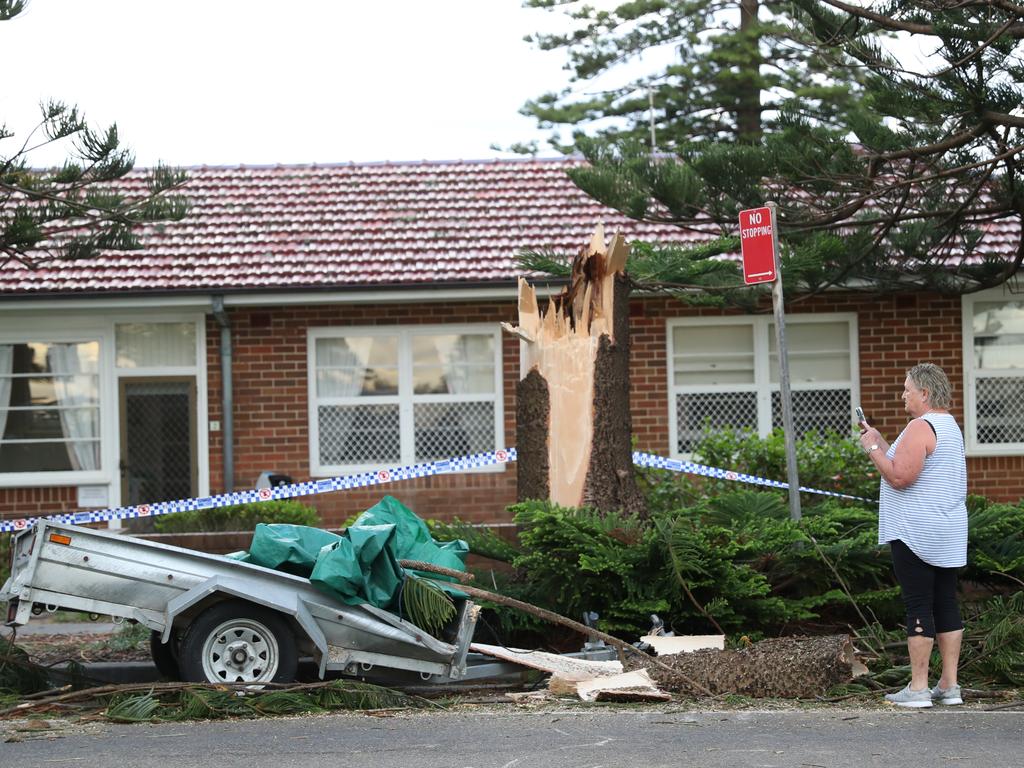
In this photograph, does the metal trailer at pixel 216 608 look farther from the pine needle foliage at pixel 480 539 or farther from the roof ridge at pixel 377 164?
the roof ridge at pixel 377 164

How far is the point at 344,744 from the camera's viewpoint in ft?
19.3

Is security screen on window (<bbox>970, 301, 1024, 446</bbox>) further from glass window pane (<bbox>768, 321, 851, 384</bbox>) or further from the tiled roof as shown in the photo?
the tiled roof

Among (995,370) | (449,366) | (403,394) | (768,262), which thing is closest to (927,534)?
(768,262)

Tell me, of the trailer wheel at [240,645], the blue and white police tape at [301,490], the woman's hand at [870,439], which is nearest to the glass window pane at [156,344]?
the blue and white police tape at [301,490]

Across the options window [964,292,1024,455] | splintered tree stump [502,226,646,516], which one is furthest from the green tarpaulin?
window [964,292,1024,455]

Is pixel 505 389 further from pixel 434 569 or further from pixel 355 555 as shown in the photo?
pixel 355 555

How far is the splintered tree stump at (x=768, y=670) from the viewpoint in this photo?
680 centimetres

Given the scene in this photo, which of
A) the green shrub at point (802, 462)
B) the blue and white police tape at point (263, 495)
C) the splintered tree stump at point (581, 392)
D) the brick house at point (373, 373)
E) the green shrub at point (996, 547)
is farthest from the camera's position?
the brick house at point (373, 373)

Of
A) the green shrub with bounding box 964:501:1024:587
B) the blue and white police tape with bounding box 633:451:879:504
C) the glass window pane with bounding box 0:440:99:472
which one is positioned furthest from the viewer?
the glass window pane with bounding box 0:440:99:472

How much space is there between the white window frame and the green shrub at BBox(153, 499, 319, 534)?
1761mm

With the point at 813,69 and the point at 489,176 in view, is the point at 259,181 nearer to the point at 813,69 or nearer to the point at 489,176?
the point at 489,176

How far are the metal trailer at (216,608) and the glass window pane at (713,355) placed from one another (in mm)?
8178

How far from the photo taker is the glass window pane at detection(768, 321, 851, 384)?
14.8m

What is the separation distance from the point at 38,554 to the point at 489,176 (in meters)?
10.8
